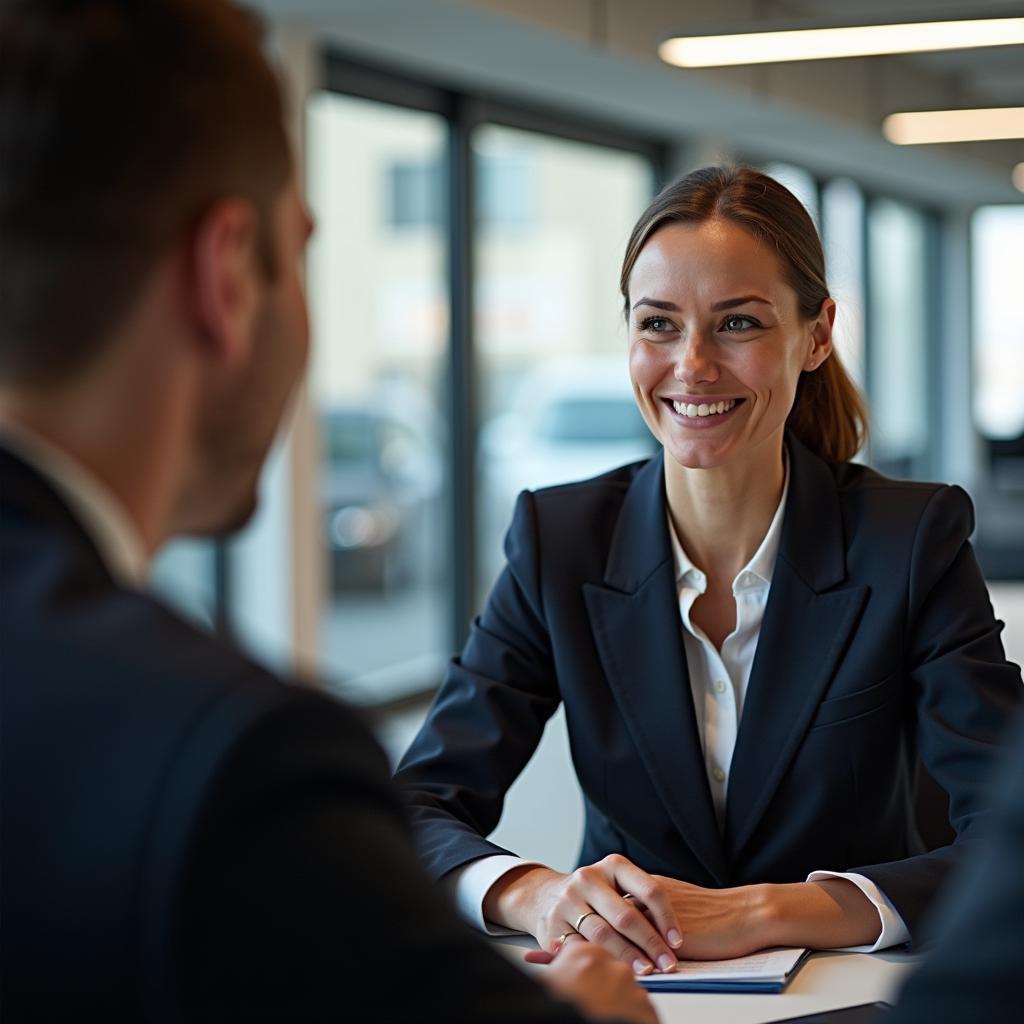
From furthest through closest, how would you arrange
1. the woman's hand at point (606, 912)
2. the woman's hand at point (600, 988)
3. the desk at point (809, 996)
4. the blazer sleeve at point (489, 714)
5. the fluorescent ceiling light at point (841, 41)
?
1. the fluorescent ceiling light at point (841, 41)
2. the blazer sleeve at point (489, 714)
3. the woman's hand at point (606, 912)
4. the desk at point (809, 996)
5. the woman's hand at point (600, 988)

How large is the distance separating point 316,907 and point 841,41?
3.57 meters

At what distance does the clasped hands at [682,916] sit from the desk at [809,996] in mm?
39

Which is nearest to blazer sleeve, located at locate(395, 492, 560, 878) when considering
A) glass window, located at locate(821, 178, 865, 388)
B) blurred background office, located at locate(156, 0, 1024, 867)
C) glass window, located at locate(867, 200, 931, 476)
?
blurred background office, located at locate(156, 0, 1024, 867)

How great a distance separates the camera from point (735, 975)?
1604 mm

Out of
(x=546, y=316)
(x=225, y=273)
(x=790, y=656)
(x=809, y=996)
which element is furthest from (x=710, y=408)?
(x=546, y=316)

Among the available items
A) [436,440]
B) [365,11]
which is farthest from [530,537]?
[436,440]

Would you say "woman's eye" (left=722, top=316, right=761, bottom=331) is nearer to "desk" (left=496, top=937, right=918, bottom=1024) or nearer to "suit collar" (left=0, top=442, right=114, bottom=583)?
"desk" (left=496, top=937, right=918, bottom=1024)

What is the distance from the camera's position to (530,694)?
83.0 inches

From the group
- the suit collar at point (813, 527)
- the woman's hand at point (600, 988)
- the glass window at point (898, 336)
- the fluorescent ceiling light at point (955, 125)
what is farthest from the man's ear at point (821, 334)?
the glass window at point (898, 336)

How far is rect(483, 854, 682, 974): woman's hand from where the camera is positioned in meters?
1.66

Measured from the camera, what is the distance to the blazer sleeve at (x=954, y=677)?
1.89 meters

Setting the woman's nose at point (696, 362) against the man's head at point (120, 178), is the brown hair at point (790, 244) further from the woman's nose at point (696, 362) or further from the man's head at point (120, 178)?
the man's head at point (120, 178)

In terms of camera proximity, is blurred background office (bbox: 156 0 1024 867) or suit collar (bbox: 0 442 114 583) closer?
suit collar (bbox: 0 442 114 583)

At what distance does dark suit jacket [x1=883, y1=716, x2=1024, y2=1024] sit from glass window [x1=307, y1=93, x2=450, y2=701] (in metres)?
4.92
